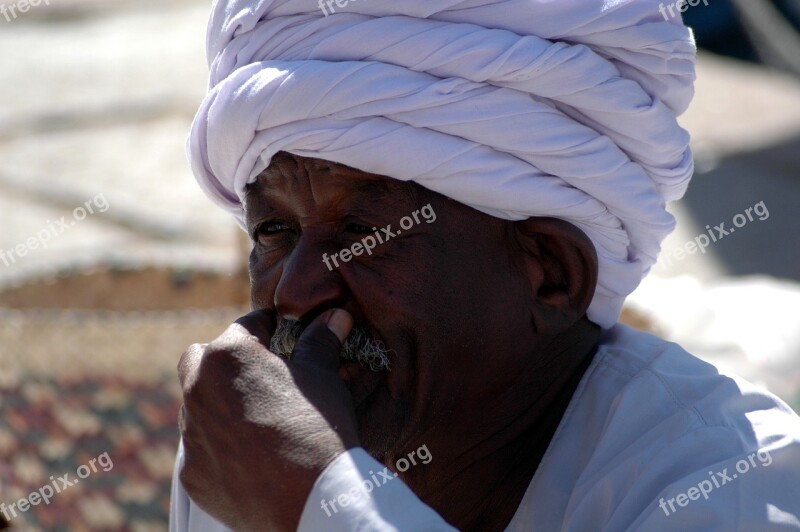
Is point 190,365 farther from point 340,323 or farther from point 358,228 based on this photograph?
point 358,228

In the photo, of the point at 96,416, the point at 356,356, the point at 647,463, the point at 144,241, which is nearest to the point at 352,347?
the point at 356,356

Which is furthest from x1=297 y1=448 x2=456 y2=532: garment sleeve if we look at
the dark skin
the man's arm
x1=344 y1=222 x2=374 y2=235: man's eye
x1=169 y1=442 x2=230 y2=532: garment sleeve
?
x1=169 y1=442 x2=230 y2=532: garment sleeve

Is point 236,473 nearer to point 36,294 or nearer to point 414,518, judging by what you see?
point 414,518

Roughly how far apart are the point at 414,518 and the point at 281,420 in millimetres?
235

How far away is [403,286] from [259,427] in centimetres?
44

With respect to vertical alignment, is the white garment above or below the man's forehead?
below

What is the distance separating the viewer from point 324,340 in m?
1.78

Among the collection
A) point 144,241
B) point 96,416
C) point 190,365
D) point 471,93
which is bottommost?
point 144,241

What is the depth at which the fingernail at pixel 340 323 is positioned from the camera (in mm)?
1834

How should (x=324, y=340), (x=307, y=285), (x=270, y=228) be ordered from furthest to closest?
(x=270, y=228) → (x=307, y=285) → (x=324, y=340)

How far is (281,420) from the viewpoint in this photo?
1591mm

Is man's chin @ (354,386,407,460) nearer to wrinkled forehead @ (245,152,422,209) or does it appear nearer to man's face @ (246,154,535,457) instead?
man's face @ (246,154,535,457)

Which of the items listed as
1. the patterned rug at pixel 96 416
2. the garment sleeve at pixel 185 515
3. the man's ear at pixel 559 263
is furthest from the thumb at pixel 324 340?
the patterned rug at pixel 96 416

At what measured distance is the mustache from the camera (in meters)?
1.85
